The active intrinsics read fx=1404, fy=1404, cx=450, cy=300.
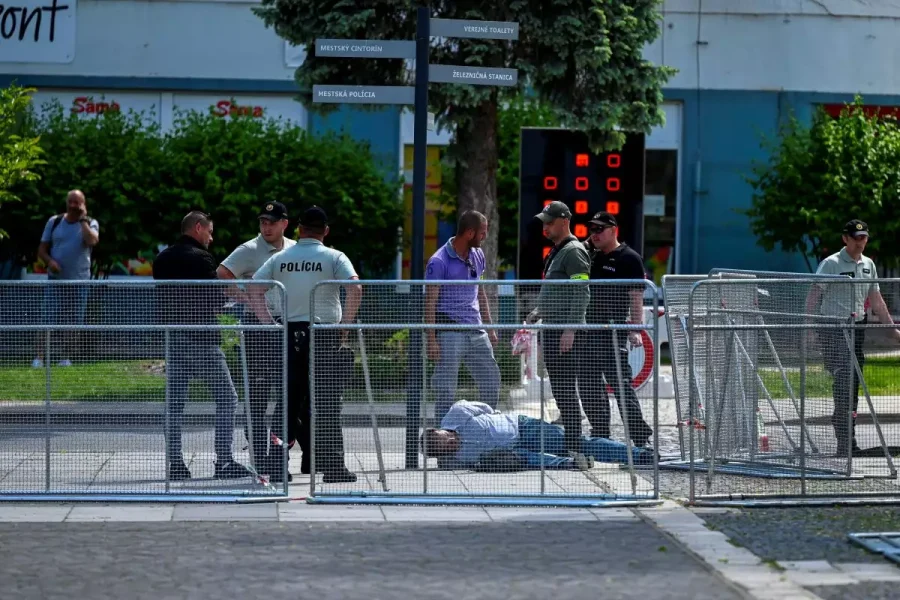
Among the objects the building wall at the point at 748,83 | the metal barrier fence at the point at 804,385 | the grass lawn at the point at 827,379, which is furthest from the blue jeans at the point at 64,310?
the building wall at the point at 748,83

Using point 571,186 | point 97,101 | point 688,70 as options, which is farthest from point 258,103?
point 571,186

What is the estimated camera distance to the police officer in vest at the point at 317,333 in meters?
8.45

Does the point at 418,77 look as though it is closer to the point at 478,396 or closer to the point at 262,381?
the point at 478,396

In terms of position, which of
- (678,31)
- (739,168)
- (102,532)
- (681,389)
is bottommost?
(102,532)

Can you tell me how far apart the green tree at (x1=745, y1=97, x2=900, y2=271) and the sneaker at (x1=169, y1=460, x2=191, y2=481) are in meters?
12.2

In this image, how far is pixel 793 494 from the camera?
28.2 ft

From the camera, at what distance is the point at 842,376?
8734mm

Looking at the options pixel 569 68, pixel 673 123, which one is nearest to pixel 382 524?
pixel 569 68

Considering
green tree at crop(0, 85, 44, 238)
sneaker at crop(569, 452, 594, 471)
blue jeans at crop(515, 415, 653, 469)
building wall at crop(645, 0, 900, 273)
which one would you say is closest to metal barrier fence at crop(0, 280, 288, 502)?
blue jeans at crop(515, 415, 653, 469)

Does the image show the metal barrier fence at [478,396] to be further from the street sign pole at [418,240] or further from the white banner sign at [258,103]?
the white banner sign at [258,103]

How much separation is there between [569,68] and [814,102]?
31.2 feet

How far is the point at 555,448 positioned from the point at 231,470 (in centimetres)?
199

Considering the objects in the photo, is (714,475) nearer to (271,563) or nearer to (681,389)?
(681,389)

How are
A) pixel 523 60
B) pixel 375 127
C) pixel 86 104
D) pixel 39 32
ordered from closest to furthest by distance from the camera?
pixel 523 60
pixel 39 32
pixel 86 104
pixel 375 127
